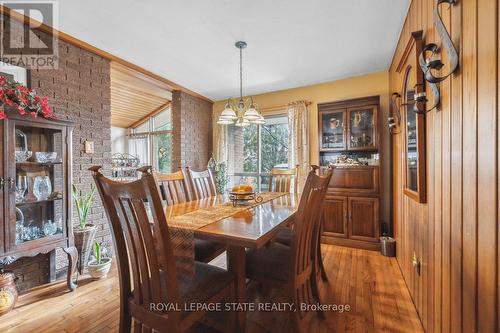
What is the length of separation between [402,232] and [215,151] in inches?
133

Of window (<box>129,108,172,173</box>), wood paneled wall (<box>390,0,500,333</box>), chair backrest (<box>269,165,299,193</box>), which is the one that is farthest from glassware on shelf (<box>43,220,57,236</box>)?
window (<box>129,108,172,173</box>)

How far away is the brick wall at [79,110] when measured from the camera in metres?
2.19

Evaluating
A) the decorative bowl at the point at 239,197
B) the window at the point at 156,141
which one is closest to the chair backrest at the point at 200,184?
the decorative bowl at the point at 239,197

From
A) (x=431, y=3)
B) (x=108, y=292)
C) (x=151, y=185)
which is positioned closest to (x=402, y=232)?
(x=431, y=3)

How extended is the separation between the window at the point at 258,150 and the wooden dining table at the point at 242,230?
2.33m

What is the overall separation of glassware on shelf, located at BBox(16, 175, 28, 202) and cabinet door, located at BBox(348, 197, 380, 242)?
358 cm

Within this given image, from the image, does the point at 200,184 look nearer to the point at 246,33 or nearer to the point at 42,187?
the point at 42,187

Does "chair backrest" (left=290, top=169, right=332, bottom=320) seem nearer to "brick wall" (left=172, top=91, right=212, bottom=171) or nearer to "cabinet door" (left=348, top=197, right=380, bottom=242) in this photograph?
"cabinet door" (left=348, top=197, right=380, bottom=242)

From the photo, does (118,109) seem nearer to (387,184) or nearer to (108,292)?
(108,292)

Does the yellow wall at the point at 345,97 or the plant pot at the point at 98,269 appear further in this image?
the yellow wall at the point at 345,97

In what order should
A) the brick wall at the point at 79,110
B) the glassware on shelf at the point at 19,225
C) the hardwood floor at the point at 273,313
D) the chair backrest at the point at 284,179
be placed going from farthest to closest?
the chair backrest at the point at 284,179 → the brick wall at the point at 79,110 → the glassware on shelf at the point at 19,225 → the hardwood floor at the point at 273,313

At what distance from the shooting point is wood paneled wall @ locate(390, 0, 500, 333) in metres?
0.80

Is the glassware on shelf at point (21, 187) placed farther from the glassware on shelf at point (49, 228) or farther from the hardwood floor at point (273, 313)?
the hardwood floor at point (273, 313)

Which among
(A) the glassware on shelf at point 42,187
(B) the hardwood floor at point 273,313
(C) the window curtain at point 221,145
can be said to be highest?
(C) the window curtain at point 221,145
